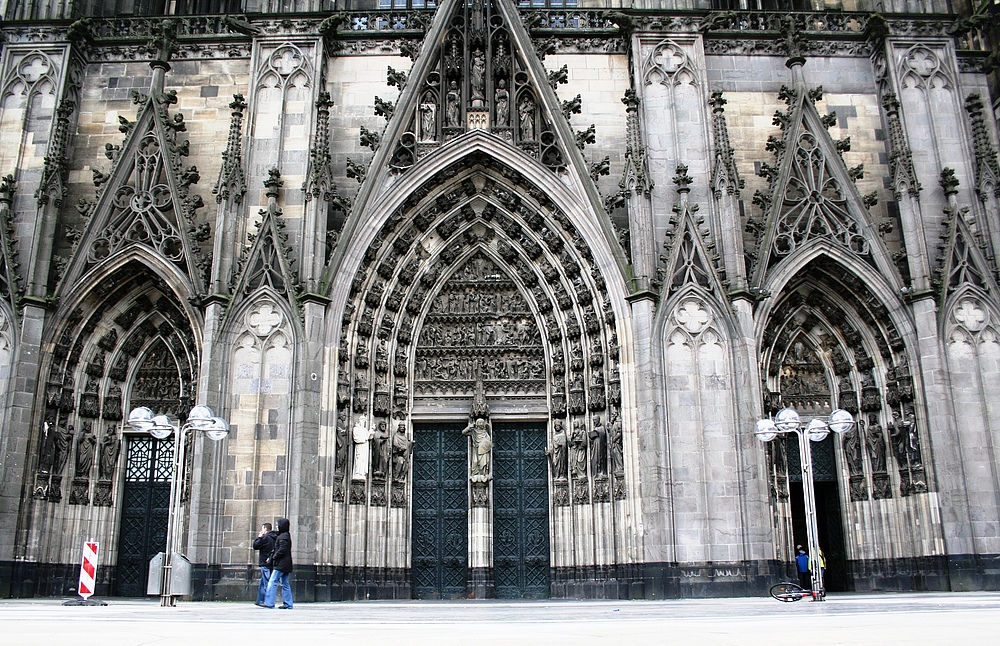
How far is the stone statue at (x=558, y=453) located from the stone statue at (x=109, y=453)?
899 centimetres

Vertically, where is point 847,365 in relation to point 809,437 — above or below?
above

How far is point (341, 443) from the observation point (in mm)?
16969

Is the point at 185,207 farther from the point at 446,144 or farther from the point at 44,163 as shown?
the point at 446,144

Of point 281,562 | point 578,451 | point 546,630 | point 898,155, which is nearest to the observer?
point 546,630

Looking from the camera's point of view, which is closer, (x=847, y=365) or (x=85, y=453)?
(x=85, y=453)

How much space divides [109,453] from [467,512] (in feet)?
24.6

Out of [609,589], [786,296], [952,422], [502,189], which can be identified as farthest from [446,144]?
[952,422]

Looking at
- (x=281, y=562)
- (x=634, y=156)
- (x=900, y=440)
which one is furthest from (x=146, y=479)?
(x=900, y=440)

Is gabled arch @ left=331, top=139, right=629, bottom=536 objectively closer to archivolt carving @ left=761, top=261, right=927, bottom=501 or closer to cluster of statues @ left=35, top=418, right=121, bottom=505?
archivolt carving @ left=761, top=261, right=927, bottom=501

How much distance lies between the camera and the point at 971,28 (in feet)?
64.8

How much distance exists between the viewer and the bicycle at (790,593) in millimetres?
13227

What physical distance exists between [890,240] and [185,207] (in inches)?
587

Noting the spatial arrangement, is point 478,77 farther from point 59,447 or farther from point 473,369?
point 59,447

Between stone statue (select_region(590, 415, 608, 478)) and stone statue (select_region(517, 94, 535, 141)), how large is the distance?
6268mm
